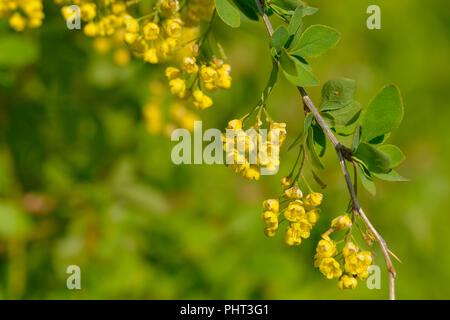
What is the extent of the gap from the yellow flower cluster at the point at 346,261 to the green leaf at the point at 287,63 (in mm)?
234

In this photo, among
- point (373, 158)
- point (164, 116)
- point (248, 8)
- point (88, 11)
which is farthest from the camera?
point (164, 116)

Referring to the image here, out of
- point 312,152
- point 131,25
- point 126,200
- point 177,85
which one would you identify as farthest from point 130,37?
point 126,200

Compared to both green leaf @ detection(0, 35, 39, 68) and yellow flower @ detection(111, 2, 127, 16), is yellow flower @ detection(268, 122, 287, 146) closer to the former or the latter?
yellow flower @ detection(111, 2, 127, 16)

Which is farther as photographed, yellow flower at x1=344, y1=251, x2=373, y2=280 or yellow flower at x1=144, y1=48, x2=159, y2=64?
yellow flower at x1=144, y1=48, x2=159, y2=64

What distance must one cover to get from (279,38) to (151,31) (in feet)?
0.79

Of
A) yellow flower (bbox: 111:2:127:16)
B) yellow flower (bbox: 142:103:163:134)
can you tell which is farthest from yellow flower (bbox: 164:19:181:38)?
yellow flower (bbox: 142:103:163:134)

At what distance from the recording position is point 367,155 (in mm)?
706

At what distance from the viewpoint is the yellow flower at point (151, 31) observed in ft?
2.80

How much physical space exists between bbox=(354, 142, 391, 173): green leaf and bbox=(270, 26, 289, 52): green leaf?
196mm

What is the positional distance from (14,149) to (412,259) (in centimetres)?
153

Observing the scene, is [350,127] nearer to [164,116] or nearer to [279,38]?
[279,38]

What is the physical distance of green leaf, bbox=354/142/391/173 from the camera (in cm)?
67

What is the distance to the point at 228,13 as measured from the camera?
0.78m
